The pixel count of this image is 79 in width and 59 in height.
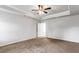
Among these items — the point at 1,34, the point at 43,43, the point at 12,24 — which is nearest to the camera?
the point at 1,34

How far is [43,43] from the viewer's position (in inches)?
65.7

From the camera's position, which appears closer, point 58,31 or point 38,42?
point 38,42

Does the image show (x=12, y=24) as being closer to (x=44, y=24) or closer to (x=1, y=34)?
(x=1, y=34)

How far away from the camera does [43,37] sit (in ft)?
5.17

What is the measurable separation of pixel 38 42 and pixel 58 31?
69cm
